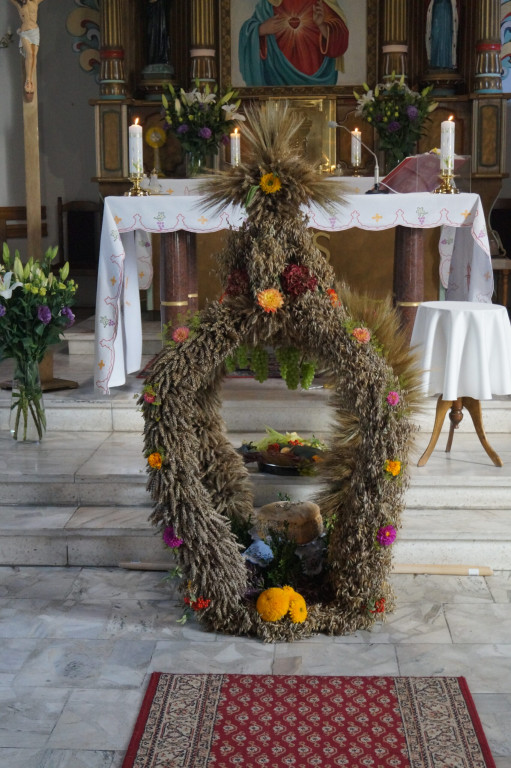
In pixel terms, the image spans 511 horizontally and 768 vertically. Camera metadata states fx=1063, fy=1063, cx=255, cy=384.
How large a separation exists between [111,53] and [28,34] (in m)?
2.81

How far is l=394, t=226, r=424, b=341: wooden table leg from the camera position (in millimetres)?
6219

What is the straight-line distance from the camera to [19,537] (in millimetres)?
4688

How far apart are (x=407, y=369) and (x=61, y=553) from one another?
178cm

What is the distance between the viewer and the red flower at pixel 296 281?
378 cm

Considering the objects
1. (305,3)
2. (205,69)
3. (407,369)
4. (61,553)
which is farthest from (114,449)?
(305,3)

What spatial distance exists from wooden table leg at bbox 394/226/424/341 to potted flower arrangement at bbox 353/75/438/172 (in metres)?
2.28

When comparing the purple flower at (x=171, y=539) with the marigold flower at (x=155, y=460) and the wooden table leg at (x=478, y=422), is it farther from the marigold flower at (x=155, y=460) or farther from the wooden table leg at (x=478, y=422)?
the wooden table leg at (x=478, y=422)

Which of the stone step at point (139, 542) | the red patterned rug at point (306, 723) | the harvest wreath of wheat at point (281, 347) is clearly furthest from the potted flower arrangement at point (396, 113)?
the red patterned rug at point (306, 723)

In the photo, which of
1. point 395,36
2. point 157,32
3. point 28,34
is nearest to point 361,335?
point 28,34

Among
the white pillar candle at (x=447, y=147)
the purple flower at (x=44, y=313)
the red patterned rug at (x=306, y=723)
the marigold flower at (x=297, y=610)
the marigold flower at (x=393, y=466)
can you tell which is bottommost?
the red patterned rug at (x=306, y=723)

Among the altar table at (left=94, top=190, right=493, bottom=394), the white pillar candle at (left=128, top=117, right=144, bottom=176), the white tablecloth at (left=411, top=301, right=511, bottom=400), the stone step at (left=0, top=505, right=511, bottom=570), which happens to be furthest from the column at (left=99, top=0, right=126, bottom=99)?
the stone step at (left=0, top=505, right=511, bottom=570)

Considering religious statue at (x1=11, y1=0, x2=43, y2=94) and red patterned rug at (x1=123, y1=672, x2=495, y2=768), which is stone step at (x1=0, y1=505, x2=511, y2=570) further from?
religious statue at (x1=11, y1=0, x2=43, y2=94)

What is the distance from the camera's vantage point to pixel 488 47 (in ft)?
28.7

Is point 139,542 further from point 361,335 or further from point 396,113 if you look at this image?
point 396,113
